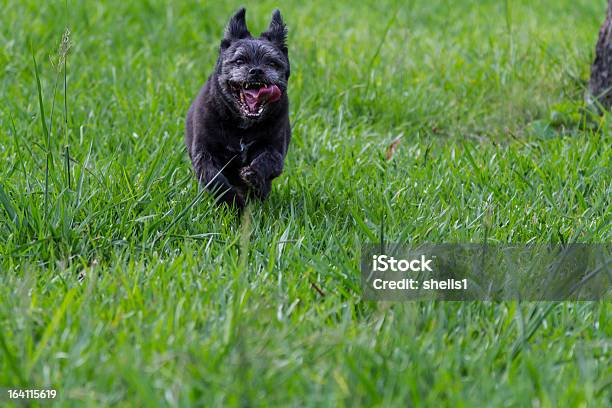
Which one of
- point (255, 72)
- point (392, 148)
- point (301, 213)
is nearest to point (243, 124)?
point (255, 72)

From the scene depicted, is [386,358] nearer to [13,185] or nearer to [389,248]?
[389,248]

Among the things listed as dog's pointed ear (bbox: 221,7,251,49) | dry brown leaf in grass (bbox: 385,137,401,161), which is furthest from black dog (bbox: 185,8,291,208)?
dry brown leaf in grass (bbox: 385,137,401,161)

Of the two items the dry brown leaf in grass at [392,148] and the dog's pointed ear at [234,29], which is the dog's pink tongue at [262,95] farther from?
the dry brown leaf in grass at [392,148]

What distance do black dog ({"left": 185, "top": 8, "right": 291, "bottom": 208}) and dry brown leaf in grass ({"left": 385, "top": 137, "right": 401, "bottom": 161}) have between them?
92 centimetres

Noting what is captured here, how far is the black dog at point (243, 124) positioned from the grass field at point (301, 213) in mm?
196

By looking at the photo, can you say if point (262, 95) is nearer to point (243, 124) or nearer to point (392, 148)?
point (243, 124)

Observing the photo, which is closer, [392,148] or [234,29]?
[234,29]

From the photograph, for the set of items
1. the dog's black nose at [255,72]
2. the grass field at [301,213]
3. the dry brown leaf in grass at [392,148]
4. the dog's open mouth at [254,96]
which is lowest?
the dry brown leaf in grass at [392,148]

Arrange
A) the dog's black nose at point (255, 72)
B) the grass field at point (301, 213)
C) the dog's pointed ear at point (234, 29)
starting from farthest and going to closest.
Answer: the dog's pointed ear at point (234, 29), the dog's black nose at point (255, 72), the grass field at point (301, 213)

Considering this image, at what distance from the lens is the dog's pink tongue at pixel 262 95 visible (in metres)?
4.20

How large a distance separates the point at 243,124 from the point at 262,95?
0.69 feet

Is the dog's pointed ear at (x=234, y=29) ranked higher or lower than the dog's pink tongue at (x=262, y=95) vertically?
higher

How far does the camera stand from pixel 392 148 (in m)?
5.33

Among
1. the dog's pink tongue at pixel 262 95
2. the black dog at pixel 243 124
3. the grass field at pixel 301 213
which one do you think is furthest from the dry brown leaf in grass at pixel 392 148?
the dog's pink tongue at pixel 262 95
